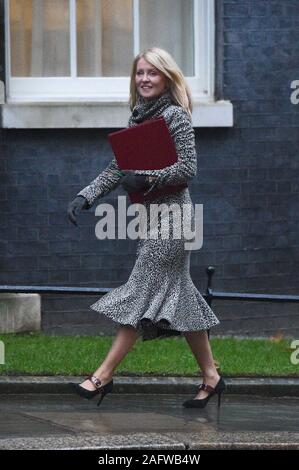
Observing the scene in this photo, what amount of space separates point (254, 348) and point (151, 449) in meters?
4.46

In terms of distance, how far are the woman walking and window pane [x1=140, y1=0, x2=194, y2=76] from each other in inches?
168

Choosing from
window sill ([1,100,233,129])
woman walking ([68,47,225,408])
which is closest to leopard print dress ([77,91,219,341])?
woman walking ([68,47,225,408])

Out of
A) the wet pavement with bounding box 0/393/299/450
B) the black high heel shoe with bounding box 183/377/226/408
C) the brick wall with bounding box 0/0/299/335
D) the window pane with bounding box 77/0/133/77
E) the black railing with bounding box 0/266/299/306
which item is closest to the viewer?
the wet pavement with bounding box 0/393/299/450

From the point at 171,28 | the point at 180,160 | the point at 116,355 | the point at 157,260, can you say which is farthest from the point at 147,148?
the point at 171,28

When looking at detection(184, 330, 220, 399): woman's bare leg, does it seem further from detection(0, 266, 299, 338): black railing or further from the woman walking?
detection(0, 266, 299, 338): black railing

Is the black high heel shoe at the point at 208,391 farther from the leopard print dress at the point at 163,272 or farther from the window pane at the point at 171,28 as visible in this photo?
the window pane at the point at 171,28

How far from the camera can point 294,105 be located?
1318 cm

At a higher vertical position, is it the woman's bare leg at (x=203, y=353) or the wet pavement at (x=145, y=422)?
the woman's bare leg at (x=203, y=353)

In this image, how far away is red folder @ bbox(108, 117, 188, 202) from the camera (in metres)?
8.82

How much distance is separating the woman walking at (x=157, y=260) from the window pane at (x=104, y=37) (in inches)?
161

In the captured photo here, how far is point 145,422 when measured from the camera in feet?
28.1

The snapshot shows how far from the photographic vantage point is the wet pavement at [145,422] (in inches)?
295

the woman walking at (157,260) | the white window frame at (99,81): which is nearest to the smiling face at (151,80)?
Result: the woman walking at (157,260)

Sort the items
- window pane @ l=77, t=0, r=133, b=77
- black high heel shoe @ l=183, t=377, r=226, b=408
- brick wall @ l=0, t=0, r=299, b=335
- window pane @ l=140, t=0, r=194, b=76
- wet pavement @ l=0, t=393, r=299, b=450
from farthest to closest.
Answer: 1. window pane @ l=140, t=0, r=194, b=76
2. window pane @ l=77, t=0, r=133, b=77
3. brick wall @ l=0, t=0, r=299, b=335
4. black high heel shoe @ l=183, t=377, r=226, b=408
5. wet pavement @ l=0, t=393, r=299, b=450
